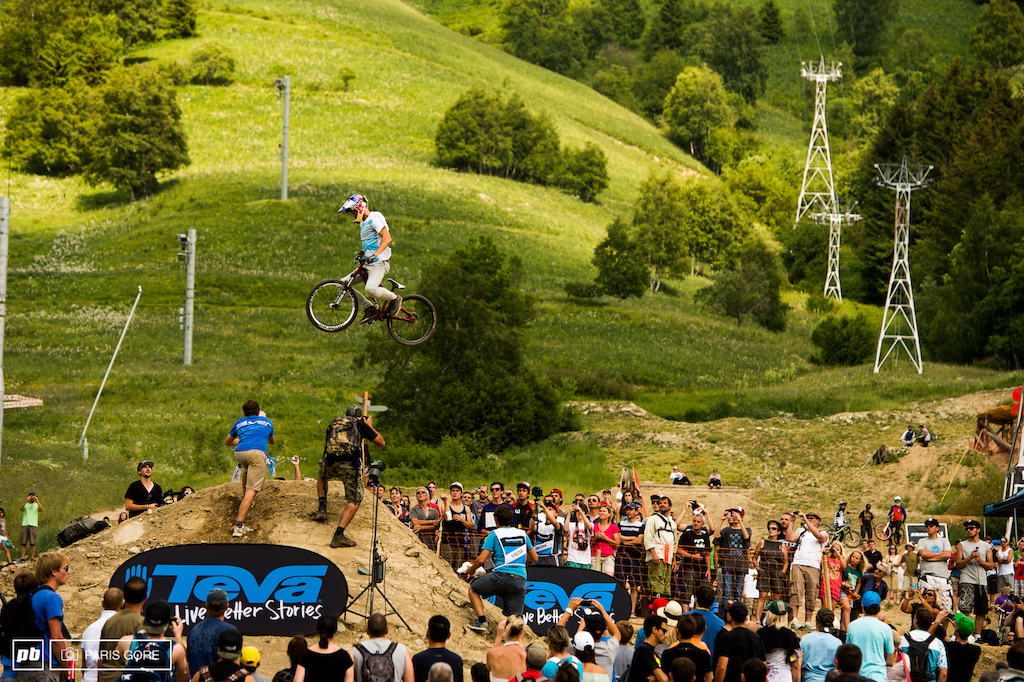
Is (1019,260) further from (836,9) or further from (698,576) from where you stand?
(836,9)

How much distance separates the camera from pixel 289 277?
66875mm

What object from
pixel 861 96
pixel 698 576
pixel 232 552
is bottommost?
pixel 698 576

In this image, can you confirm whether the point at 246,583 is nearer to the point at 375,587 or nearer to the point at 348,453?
the point at 375,587

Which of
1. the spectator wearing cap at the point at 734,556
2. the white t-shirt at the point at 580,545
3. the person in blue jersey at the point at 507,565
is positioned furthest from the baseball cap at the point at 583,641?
the spectator wearing cap at the point at 734,556

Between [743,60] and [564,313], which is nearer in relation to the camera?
[564,313]

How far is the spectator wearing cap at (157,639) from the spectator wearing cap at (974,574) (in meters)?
13.1

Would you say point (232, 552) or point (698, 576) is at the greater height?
point (232, 552)

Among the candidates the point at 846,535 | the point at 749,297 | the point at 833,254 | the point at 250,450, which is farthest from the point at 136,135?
the point at 250,450

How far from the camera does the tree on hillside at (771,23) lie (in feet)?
619

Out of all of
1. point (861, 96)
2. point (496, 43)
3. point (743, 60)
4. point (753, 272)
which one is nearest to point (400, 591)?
point (753, 272)

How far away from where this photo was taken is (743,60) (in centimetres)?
16888

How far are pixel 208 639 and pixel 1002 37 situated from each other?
165729mm

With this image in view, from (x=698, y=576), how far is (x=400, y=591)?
5.59 metres

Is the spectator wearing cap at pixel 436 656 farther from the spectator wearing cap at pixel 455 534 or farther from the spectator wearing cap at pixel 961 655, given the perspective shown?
the spectator wearing cap at pixel 455 534
